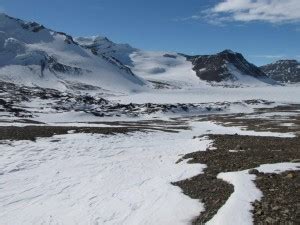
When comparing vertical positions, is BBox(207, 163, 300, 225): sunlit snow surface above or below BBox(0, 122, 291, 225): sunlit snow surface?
above

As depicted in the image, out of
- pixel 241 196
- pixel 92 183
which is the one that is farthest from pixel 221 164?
pixel 241 196

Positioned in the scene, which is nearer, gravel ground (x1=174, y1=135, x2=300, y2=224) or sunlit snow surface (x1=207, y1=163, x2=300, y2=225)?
sunlit snow surface (x1=207, y1=163, x2=300, y2=225)

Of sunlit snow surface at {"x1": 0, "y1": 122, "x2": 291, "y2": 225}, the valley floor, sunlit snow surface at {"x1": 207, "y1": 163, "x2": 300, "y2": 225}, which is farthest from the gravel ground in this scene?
sunlit snow surface at {"x1": 0, "y1": 122, "x2": 291, "y2": 225}

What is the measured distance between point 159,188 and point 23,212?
254 inches

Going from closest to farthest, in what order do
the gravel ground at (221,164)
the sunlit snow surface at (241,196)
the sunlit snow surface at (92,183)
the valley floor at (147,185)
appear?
the sunlit snow surface at (241,196)
the valley floor at (147,185)
the gravel ground at (221,164)
the sunlit snow surface at (92,183)

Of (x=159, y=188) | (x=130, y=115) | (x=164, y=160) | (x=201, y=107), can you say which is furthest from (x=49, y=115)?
(x=159, y=188)

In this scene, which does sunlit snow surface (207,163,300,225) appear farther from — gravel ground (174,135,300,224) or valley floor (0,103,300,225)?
gravel ground (174,135,300,224)

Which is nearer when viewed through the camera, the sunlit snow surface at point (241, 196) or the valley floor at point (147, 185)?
the sunlit snow surface at point (241, 196)

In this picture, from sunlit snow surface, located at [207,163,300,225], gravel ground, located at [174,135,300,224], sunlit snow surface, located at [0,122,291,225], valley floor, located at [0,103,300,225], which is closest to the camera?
sunlit snow surface, located at [207,163,300,225]

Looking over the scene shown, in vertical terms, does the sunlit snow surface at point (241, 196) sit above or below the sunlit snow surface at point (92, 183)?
above

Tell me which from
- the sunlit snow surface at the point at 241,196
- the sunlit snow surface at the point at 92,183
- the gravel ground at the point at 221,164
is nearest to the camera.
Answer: the sunlit snow surface at the point at 241,196

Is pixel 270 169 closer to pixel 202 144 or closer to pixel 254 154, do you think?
pixel 254 154

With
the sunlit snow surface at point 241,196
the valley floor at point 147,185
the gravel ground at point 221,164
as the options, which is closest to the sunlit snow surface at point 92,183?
the valley floor at point 147,185

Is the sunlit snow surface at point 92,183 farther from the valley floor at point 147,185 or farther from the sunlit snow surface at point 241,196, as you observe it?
the sunlit snow surface at point 241,196
